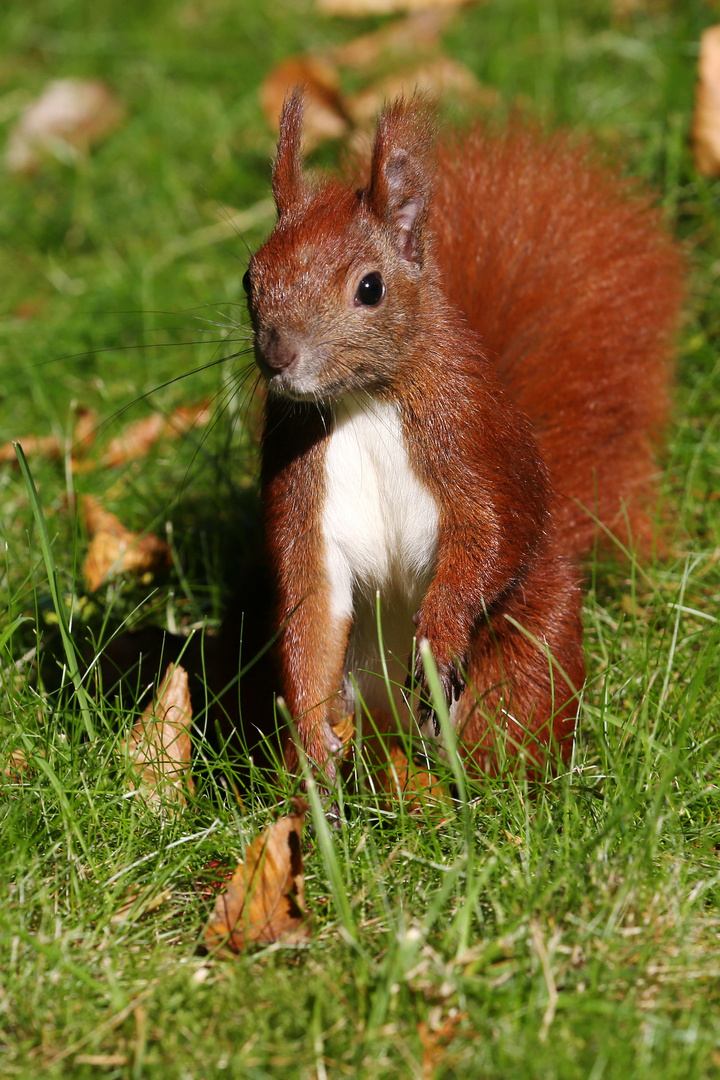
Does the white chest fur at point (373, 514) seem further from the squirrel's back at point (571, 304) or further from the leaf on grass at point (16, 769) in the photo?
the leaf on grass at point (16, 769)

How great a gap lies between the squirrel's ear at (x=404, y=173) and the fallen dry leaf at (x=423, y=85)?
1990 mm

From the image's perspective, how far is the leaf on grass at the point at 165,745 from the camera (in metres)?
1.94

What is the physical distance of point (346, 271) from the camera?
1.82 meters

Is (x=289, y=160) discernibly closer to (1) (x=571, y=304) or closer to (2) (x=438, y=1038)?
(1) (x=571, y=304)

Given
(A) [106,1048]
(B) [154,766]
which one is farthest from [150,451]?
(A) [106,1048]

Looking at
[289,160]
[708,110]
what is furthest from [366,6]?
[289,160]

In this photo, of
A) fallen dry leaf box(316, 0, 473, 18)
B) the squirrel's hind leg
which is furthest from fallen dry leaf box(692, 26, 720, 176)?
the squirrel's hind leg

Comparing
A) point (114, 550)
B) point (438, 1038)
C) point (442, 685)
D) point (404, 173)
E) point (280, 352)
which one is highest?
point (404, 173)

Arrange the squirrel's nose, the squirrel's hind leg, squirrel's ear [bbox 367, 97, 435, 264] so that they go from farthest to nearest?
the squirrel's hind leg < squirrel's ear [bbox 367, 97, 435, 264] < the squirrel's nose

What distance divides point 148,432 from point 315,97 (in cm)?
149

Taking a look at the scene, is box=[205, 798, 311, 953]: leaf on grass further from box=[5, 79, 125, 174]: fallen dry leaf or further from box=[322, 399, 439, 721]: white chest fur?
box=[5, 79, 125, 174]: fallen dry leaf

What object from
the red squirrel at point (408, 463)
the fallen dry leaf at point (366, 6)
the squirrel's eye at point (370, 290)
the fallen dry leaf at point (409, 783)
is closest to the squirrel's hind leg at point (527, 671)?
the red squirrel at point (408, 463)

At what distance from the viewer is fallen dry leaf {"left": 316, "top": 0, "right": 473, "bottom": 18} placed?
4.73 meters

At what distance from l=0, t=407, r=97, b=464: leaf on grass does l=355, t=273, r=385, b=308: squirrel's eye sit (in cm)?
142
